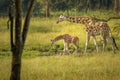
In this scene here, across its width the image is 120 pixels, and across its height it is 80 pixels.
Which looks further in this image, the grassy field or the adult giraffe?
the adult giraffe

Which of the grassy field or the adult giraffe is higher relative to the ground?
the adult giraffe

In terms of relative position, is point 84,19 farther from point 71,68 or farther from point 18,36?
point 18,36

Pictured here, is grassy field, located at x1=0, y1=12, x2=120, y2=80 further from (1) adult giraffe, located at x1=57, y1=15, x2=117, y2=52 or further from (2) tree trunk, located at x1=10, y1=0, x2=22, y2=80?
(2) tree trunk, located at x1=10, y1=0, x2=22, y2=80

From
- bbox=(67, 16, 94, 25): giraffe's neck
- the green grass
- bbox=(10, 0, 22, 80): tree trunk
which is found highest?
bbox=(67, 16, 94, 25): giraffe's neck

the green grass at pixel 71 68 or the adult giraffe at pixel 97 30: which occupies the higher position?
the adult giraffe at pixel 97 30

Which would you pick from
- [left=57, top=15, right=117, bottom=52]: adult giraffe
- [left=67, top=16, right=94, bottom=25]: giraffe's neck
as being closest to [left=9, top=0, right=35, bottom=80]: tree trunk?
[left=57, top=15, right=117, bottom=52]: adult giraffe

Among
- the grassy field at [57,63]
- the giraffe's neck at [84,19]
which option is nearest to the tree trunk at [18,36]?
the grassy field at [57,63]

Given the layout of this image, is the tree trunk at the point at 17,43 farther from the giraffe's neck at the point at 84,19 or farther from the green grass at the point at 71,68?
the giraffe's neck at the point at 84,19

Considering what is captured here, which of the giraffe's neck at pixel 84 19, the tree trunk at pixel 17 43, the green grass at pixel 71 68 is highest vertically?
the giraffe's neck at pixel 84 19

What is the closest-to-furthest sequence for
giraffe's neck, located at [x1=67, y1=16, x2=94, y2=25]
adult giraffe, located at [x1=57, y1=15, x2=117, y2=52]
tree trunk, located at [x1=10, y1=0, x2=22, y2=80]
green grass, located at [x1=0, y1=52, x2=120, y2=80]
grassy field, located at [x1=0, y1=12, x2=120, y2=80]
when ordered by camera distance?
tree trunk, located at [x1=10, y1=0, x2=22, y2=80] → green grass, located at [x1=0, y1=52, x2=120, y2=80] → grassy field, located at [x1=0, y1=12, x2=120, y2=80] → adult giraffe, located at [x1=57, y1=15, x2=117, y2=52] → giraffe's neck, located at [x1=67, y1=16, x2=94, y2=25]

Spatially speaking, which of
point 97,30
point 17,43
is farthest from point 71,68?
point 97,30

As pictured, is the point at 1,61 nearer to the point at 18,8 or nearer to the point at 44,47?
the point at 44,47

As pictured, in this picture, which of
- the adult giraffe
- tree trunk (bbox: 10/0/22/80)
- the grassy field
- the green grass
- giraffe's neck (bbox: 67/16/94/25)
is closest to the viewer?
tree trunk (bbox: 10/0/22/80)

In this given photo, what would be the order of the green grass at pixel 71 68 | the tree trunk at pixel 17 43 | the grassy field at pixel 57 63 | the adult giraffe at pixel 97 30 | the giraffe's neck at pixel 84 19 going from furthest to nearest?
the giraffe's neck at pixel 84 19
the adult giraffe at pixel 97 30
the grassy field at pixel 57 63
the green grass at pixel 71 68
the tree trunk at pixel 17 43
